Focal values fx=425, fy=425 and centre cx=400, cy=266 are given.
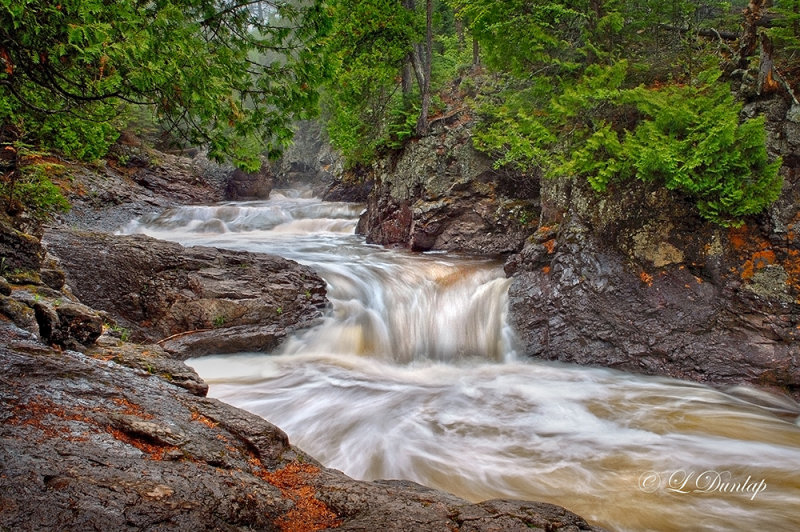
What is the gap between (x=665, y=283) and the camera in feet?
21.4

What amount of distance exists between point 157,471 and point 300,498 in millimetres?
751

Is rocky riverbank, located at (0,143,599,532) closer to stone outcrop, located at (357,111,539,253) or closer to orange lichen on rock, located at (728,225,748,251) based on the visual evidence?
orange lichen on rock, located at (728,225,748,251)

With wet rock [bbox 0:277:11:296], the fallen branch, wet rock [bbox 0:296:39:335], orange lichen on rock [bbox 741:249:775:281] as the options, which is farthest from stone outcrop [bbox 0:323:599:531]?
orange lichen on rock [bbox 741:249:775:281]

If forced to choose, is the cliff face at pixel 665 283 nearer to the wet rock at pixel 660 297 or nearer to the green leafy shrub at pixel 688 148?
the wet rock at pixel 660 297

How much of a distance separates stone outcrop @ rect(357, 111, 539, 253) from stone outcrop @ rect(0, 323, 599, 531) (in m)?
8.33

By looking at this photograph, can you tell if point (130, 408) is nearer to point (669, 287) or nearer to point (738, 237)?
point (669, 287)

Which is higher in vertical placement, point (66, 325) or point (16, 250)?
point (16, 250)

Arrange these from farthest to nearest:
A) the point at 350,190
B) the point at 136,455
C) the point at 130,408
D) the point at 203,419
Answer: the point at 350,190 < the point at 203,419 < the point at 130,408 < the point at 136,455

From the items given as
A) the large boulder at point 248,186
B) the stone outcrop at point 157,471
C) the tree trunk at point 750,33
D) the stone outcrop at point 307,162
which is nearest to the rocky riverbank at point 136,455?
the stone outcrop at point 157,471

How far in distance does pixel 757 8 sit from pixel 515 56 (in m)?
3.69

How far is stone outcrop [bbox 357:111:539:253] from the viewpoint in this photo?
34.8 feet

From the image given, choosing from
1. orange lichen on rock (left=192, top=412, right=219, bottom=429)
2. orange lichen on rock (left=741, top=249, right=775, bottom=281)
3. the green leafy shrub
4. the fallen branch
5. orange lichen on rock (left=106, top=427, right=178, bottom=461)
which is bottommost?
the fallen branch

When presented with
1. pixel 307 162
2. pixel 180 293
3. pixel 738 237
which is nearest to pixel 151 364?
pixel 180 293

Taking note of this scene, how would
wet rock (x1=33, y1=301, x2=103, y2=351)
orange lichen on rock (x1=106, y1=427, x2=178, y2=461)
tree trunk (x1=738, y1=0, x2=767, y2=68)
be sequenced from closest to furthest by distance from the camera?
orange lichen on rock (x1=106, y1=427, x2=178, y2=461) → wet rock (x1=33, y1=301, x2=103, y2=351) → tree trunk (x1=738, y1=0, x2=767, y2=68)
